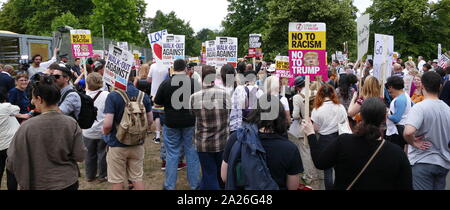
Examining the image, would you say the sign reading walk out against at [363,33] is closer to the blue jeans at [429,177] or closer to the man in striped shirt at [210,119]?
the man in striped shirt at [210,119]

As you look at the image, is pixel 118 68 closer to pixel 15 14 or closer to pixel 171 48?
pixel 171 48

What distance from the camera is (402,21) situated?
150ft

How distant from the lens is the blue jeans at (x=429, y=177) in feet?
13.0

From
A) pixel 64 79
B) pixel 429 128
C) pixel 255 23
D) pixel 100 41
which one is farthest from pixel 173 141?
pixel 255 23

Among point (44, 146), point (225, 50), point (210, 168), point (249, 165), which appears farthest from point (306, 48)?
point (225, 50)

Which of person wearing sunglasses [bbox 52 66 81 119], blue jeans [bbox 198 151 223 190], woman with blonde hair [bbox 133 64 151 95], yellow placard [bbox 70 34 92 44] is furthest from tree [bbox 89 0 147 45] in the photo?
blue jeans [bbox 198 151 223 190]

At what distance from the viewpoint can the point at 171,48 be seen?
843 centimetres

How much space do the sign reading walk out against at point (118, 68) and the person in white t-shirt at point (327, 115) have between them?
9.26 feet

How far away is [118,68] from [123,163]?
4.57 ft

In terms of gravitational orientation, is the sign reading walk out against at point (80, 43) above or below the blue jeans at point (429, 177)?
above

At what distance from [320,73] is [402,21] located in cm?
4656

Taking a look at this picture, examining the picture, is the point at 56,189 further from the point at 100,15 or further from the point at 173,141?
the point at 100,15

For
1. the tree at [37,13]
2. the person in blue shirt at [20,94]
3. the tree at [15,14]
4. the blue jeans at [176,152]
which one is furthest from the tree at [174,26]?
the blue jeans at [176,152]

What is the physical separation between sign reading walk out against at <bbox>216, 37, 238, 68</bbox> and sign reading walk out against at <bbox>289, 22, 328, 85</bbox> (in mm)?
4825
